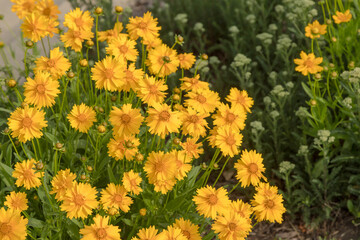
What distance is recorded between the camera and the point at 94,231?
1576mm

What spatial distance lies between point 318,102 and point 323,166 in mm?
386

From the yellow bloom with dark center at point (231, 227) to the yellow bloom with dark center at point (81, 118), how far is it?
2.01 feet

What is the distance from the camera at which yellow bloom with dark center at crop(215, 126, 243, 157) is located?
5.94ft

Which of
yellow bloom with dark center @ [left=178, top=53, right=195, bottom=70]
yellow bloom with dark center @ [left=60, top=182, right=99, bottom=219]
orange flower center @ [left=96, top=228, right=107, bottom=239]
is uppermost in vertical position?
yellow bloom with dark center @ [left=178, top=53, right=195, bottom=70]

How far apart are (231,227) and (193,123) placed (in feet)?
1.38

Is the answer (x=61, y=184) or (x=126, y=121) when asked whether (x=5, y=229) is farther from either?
(x=126, y=121)

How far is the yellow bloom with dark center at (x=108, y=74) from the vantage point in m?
1.84

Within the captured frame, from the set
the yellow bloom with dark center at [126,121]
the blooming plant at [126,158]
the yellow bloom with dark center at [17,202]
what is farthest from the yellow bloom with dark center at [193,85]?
the yellow bloom with dark center at [17,202]

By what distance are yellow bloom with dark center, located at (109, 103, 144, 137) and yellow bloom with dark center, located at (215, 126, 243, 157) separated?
A: 1.00 feet

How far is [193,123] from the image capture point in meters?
1.86

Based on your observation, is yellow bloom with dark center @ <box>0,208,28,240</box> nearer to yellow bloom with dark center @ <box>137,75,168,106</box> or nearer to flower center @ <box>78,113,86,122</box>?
flower center @ <box>78,113,86,122</box>

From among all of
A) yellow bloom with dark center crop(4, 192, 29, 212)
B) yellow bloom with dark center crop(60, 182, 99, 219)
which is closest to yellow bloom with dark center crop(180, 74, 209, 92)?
yellow bloom with dark center crop(60, 182, 99, 219)

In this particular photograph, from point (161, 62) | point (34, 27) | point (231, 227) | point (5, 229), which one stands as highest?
point (161, 62)

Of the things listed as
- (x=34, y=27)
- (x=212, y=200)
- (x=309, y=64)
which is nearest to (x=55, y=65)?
Answer: (x=34, y=27)
